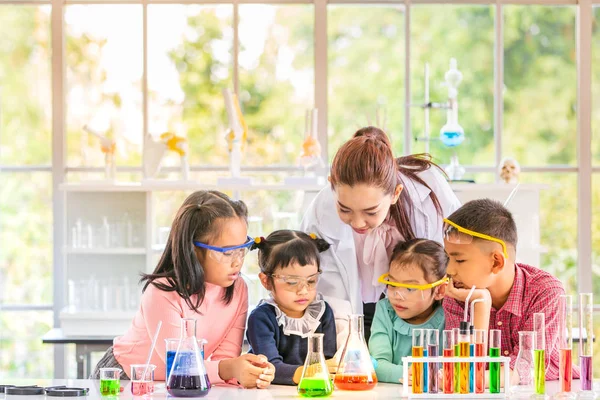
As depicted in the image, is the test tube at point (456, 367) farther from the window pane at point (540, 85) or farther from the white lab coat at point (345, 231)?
the window pane at point (540, 85)

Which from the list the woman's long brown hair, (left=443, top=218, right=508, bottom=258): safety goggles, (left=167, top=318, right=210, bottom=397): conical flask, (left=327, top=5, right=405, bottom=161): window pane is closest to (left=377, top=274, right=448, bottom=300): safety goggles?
(left=443, top=218, right=508, bottom=258): safety goggles

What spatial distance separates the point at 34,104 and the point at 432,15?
3.85 meters

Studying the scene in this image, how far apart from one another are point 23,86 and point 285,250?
5888 millimetres

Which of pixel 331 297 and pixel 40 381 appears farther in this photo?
pixel 331 297

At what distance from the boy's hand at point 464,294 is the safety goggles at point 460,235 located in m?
0.13

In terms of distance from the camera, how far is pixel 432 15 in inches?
374

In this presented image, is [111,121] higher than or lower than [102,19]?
lower

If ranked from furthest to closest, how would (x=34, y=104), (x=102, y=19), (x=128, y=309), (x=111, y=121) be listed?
1. (x=34, y=104)
2. (x=111, y=121)
3. (x=102, y=19)
4. (x=128, y=309)

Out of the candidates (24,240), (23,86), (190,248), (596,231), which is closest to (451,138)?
(190,248)

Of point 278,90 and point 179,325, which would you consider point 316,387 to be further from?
point 278,90

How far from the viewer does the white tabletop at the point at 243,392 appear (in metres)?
2.42

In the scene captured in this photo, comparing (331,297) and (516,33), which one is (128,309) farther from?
(516,33)

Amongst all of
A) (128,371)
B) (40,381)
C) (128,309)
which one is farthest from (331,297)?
(128,309)

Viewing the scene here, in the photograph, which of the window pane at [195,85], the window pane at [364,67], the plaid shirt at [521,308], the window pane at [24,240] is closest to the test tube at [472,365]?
the plaid shirt at [521,308]
